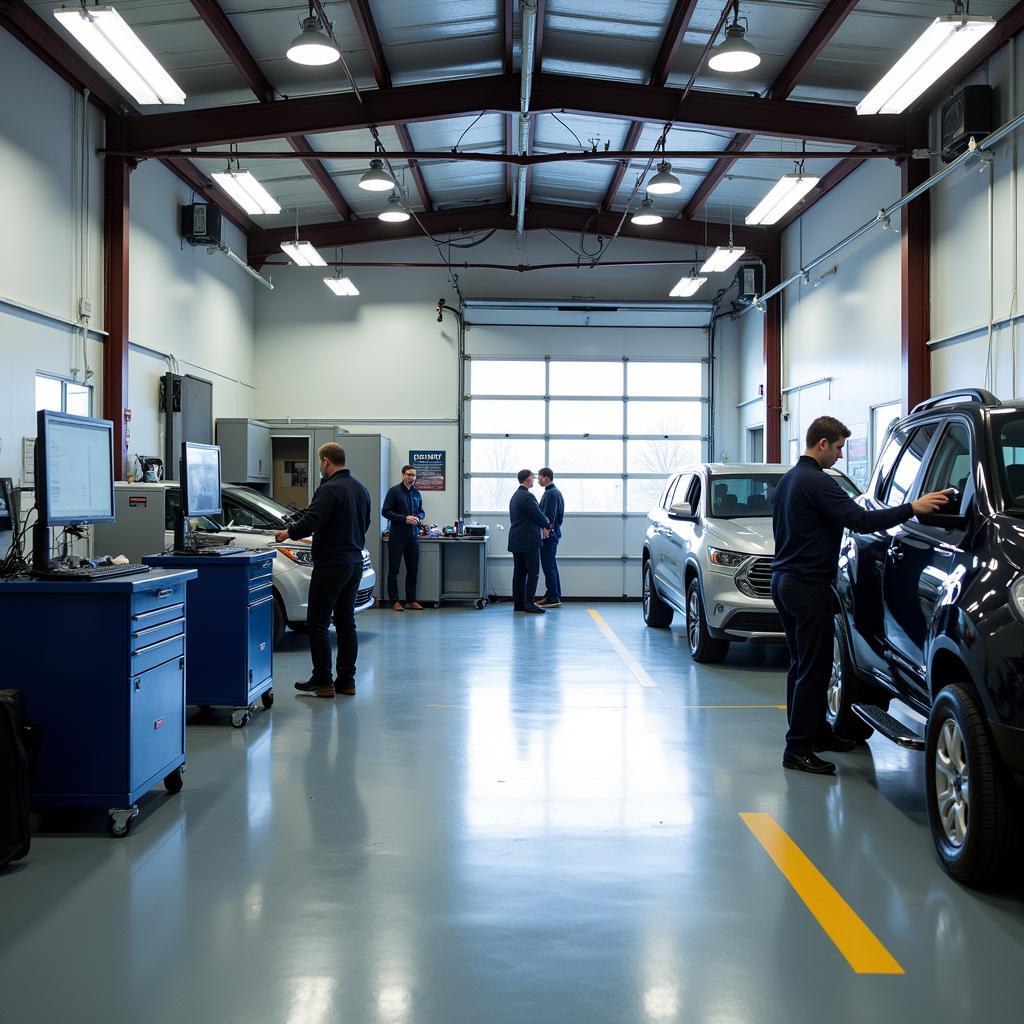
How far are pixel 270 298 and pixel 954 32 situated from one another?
11076 mm

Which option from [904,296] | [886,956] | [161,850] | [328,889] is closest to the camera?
[886,956]

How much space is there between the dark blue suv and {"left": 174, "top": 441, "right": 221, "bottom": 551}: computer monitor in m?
3.71

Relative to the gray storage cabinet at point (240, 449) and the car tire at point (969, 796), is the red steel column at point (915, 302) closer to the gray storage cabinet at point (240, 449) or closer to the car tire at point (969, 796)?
the car tire at point (969, 796)

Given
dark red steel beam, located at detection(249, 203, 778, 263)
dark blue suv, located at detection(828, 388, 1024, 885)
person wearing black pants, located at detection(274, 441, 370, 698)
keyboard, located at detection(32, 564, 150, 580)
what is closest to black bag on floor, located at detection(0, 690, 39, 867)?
keyboard, located at detection(32, 564, 150, 580)

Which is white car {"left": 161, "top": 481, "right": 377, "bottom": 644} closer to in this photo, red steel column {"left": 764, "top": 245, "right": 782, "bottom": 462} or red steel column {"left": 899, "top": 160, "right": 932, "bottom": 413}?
red steel column {"left": 899, "top": 160, "right": 932, "bottom": 413}

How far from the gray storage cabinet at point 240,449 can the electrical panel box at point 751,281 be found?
7119mm

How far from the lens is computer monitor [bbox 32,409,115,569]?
4.03 meters

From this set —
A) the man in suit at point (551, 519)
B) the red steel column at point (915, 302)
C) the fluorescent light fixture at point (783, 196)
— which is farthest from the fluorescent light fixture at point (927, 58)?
the man in suit at point (551, 519)

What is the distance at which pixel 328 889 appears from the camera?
11.4ft

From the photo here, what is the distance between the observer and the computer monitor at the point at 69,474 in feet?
13.2

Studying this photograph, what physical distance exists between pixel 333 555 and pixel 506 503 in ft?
27.3

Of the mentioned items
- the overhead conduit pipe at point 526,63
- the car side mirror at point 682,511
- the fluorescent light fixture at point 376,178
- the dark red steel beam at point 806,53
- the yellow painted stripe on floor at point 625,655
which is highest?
the dark red steel beam at point 806,53

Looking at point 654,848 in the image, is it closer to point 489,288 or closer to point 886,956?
point 886,956

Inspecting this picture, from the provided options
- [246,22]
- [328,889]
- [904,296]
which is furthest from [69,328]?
[904,296]
